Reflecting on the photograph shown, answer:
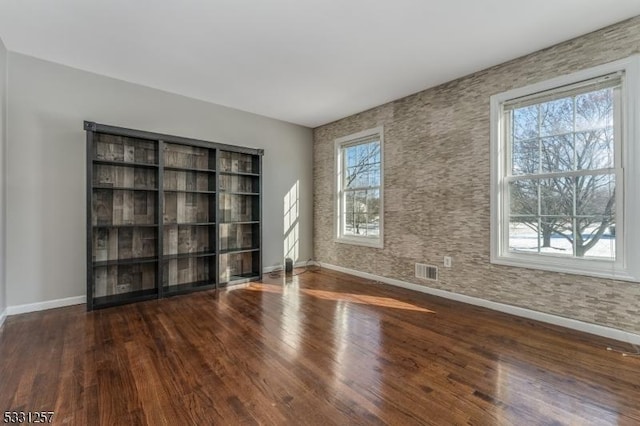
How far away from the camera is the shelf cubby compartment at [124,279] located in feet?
11.0

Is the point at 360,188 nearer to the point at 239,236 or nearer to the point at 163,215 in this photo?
the point at 239,236

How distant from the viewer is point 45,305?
3.07m

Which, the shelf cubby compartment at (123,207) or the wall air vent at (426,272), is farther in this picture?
the wall air vent at (426,272)

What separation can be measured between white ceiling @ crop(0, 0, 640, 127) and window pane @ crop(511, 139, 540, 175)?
2.99ft

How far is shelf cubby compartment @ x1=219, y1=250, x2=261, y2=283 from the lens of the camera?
14.1ft

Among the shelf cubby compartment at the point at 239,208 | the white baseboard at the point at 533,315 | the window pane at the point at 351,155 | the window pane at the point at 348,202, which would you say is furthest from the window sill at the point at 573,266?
the shelf cubby compartment at the point at 239,208

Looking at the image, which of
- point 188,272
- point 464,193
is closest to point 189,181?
point 188,272

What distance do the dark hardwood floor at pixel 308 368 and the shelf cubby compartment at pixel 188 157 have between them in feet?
6.21

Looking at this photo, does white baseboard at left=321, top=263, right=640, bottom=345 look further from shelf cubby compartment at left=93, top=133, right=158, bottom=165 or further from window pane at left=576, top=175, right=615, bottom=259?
shelf cubby compartment at left=93, top=133, right=158, bottom=165

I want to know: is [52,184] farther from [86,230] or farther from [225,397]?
[225,397]

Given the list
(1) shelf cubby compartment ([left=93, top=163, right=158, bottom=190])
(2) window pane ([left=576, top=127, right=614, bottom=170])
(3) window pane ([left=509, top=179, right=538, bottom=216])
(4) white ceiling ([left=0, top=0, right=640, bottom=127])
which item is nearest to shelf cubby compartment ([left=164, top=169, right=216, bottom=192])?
(1) shelf cubby compartment ([left=93, top=163, right=158, bottom=190])

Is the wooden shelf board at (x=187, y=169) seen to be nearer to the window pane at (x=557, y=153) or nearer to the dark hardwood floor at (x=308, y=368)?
the dark hardwood floor at (x=308, y=368)

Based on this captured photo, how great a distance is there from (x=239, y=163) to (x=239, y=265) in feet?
5.35

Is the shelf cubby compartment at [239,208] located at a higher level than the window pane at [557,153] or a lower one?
lower
